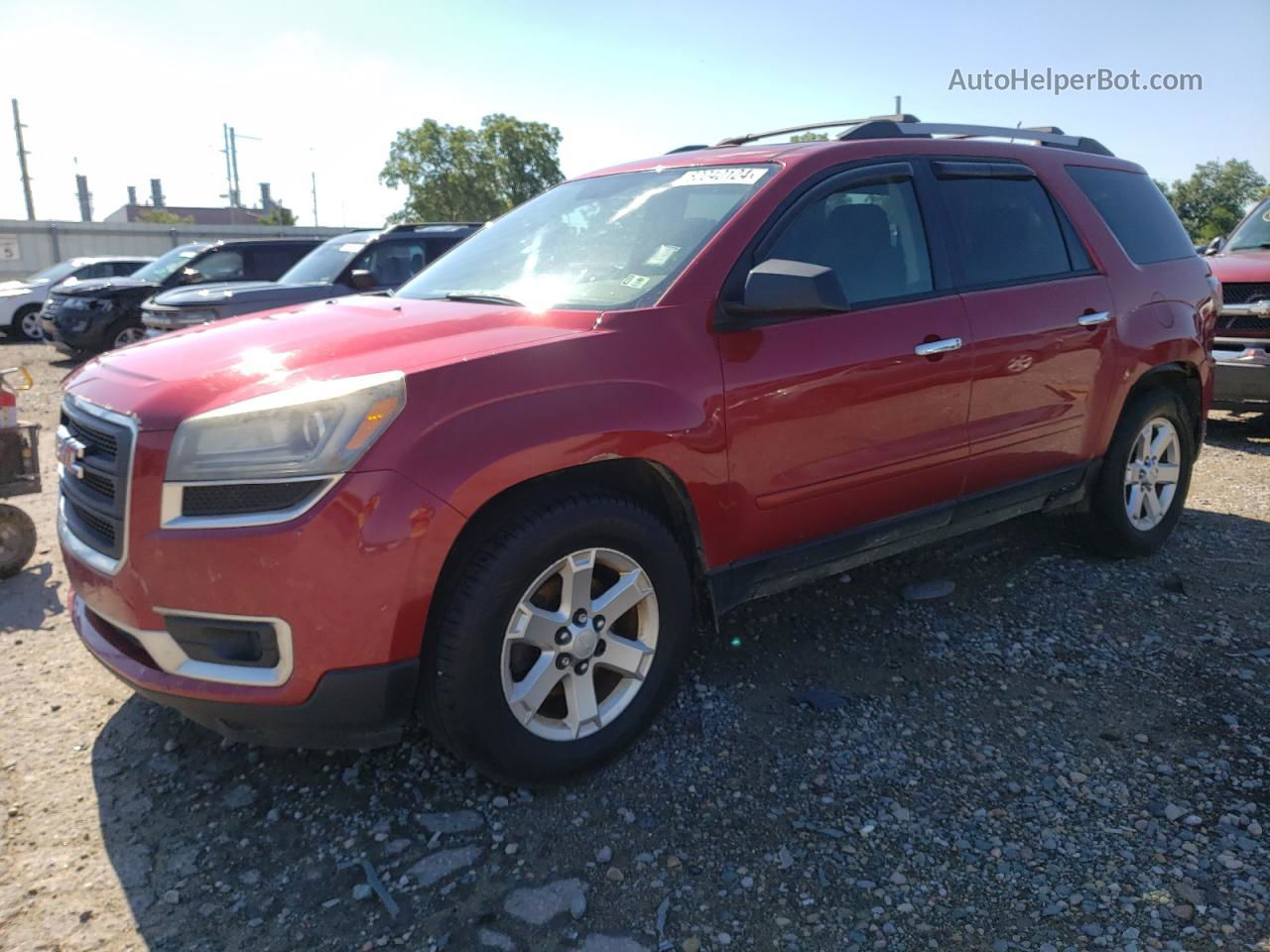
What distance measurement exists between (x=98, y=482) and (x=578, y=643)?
1.41 meters

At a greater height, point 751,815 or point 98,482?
point 98,482

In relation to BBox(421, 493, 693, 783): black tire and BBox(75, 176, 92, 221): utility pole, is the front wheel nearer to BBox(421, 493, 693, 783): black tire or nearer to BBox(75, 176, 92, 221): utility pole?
BBox(421, 493, 693, 783): black tire

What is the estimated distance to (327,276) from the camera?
30.3 feet

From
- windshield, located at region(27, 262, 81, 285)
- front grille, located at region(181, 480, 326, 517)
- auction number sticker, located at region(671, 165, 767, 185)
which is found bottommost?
front grille, located at region(181, 480, 326, 517)

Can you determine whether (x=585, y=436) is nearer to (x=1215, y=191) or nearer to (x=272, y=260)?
(x=272, y=260)

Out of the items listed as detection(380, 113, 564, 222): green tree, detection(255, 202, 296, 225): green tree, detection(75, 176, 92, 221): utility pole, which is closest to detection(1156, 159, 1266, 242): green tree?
detection(380, 113, 564, 222): green tree

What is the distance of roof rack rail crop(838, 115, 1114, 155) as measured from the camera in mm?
3752

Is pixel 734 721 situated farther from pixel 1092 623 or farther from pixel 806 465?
pixel 1092 623

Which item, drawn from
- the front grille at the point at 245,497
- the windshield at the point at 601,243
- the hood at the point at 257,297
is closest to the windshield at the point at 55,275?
the hood at the point at 257,297

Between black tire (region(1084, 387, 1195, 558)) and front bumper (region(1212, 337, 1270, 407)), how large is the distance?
3001 millimetres

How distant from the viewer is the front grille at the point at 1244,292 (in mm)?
7402

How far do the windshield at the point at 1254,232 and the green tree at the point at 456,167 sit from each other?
135 feet

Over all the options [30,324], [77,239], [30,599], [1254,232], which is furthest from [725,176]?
[77,239]

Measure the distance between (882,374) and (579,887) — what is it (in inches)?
77.3
